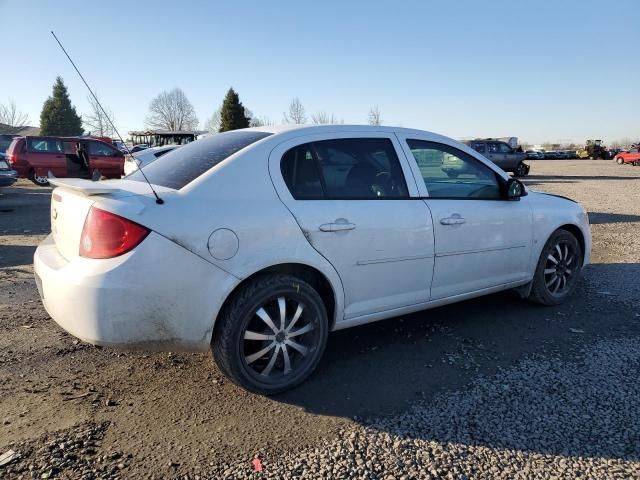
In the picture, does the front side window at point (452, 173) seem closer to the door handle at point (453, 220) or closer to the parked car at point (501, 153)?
the door handle at point (453, 220)

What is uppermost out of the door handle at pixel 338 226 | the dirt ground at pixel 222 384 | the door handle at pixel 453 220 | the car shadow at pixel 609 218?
the door handle at pixel 338 226

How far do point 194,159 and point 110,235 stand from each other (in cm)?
92

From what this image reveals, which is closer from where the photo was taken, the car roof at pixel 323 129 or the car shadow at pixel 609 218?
the car roof at pixel 323 129

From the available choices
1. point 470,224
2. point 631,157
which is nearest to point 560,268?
point 470,224

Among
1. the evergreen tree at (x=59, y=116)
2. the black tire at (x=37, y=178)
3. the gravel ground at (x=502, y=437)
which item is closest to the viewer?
the gravel ground at (x=502, y=437)

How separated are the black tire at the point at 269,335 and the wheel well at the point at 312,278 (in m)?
0.04

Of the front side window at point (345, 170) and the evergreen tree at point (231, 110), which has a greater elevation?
the evergreen tree at point (231, 110)

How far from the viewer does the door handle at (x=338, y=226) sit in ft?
10.1

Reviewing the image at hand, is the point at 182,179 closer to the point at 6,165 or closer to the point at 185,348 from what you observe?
the point at 185,348

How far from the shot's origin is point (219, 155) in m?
3.18

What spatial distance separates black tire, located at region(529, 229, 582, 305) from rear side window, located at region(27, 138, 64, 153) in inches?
673

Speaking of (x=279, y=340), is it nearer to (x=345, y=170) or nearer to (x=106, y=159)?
(x=345, y=170)

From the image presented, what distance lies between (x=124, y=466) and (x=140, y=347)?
2.01 ft

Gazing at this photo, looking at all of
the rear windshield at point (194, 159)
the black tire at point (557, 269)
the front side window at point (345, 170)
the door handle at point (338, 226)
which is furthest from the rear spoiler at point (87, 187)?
the black tire at point (557, 269)
